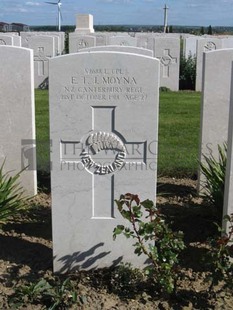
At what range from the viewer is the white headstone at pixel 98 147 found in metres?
3.25

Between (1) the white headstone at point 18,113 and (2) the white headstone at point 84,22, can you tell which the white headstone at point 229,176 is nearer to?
(1) the white headstone at point 18,113

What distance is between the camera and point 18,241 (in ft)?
13.0

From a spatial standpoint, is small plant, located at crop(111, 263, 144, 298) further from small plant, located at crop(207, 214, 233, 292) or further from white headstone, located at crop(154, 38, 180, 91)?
white headstone, located at crop(154, 38, 180, 91)

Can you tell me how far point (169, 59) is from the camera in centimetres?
1374

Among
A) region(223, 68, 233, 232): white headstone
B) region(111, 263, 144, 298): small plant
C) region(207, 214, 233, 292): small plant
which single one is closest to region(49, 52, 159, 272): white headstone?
region(111, 263, 144, 298): small plant

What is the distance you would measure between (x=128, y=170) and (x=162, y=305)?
0.89 metres

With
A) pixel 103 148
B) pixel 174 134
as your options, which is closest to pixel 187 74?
pixel 174 134

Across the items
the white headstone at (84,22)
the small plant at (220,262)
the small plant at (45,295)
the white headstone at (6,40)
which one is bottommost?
the small plant at (45,295)

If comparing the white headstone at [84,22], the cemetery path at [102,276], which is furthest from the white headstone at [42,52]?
the cemetery path at [102,276]

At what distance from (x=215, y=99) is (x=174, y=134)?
9.50ft

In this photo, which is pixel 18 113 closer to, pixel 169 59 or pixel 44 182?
pixel 44 182

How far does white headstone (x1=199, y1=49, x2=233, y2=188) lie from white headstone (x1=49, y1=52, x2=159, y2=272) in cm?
177

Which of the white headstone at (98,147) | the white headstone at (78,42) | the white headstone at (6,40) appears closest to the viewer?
the white headstone at (98,147)

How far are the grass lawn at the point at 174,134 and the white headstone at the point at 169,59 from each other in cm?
142
